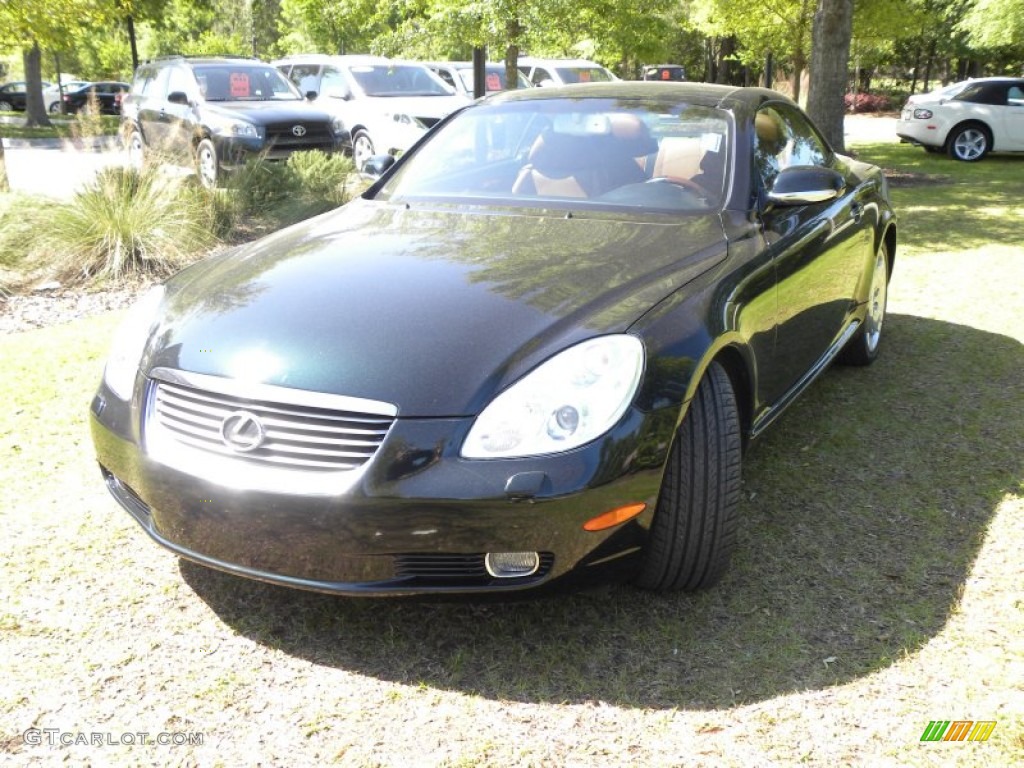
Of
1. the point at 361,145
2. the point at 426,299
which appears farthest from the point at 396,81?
the point at 426,299

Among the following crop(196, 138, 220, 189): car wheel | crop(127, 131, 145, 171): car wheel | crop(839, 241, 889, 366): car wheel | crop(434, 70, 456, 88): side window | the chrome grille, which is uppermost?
crop(434, 70, 456, 88): side window

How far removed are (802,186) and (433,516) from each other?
6.82ft

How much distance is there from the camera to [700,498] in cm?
280

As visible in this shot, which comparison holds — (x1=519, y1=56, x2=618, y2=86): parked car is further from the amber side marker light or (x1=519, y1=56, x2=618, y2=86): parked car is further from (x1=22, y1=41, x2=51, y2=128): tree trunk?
the amber side marker light

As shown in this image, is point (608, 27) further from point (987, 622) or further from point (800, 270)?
point (987, 622)

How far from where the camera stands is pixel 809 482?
3986 mm

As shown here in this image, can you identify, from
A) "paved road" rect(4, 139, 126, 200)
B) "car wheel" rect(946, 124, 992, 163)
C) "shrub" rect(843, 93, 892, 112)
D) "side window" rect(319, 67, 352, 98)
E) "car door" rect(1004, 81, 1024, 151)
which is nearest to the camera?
"paved road" rect(4, 139, 126, 200)

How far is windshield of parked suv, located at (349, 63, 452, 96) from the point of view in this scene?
14867 mm

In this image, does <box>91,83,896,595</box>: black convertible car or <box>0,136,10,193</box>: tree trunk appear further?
<box>0,136,10,193</box>: tree trunk

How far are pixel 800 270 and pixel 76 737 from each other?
3.00 m

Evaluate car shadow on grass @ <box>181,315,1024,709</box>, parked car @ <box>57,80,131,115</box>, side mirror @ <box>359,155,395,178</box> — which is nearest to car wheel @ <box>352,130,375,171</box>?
side mirror @ <box>359,155,395,178</box>

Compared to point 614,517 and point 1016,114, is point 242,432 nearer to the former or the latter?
point 614,517

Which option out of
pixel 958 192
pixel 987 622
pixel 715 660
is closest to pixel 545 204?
Result: pixel 715 660

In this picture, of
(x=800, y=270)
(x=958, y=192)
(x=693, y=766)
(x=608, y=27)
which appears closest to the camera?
(x=693, y=766)
